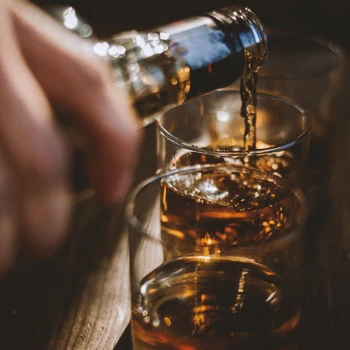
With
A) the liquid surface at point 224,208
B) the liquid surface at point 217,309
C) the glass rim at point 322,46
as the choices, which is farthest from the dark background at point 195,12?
the liquid surface at point 217,309

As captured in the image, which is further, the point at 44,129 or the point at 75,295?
the point at 75,295

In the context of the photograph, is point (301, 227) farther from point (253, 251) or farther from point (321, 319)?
point (321, 319)

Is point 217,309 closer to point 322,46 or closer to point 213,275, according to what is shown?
point 213,275

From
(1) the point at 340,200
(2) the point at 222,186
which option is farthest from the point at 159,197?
(1) the point at 340,200

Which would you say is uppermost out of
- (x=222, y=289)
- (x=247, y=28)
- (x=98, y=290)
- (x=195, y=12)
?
(x=247, y=28)

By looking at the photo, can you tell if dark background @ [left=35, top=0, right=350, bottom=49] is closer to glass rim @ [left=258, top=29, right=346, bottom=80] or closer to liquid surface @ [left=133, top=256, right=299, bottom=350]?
glass rim @ [left=258, top=29, right=346, bottom=80]

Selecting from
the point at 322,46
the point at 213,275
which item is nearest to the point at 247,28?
the point at 213,275

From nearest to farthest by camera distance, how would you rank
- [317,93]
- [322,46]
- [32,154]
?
1. [32,154]
2. [317,93]
3. [322,46]

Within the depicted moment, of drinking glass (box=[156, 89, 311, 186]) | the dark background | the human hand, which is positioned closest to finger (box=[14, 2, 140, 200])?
the human hand
